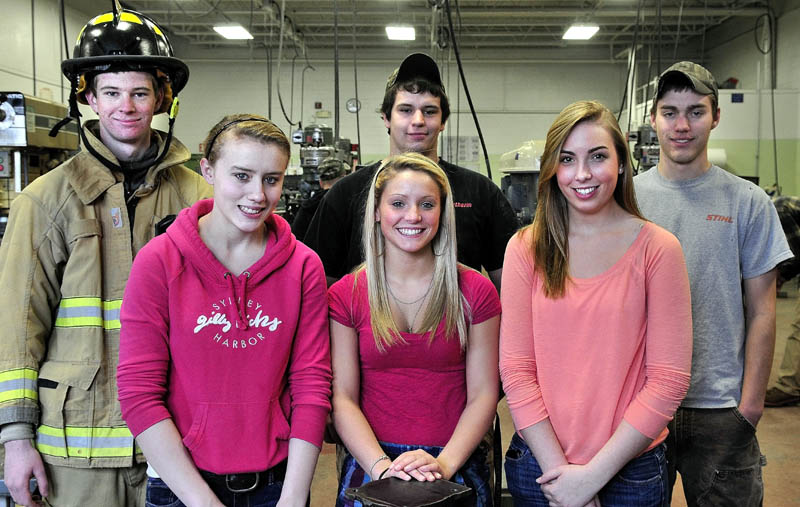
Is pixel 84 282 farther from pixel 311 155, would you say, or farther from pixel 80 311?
pixel 311 155

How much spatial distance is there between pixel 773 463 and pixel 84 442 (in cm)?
333

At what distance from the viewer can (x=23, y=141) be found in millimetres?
3221

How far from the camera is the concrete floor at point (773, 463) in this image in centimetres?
305

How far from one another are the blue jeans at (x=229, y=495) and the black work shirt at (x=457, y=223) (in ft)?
2.30

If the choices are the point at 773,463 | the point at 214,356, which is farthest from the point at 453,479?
the point at 773,463

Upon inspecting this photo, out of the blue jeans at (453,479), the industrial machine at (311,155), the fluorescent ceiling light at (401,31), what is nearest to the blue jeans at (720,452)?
the blue jeans at (453,479)

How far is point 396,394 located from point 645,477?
57 cm

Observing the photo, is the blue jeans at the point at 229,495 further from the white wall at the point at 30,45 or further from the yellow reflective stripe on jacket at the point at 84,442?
the white wall at the point at 30,45

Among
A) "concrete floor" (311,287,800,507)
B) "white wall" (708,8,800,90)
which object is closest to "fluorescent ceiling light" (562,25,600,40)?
"white wall" (708,8,800,90)

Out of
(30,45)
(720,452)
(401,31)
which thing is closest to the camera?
(720,452)

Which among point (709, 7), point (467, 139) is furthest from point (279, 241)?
point (467, 139)

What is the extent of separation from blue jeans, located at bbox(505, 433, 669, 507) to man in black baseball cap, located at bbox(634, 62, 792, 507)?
1.04ft

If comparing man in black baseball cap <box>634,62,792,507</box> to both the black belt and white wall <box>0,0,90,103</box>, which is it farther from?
white wall <box>0,0,90,103</box>

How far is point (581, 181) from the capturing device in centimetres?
147
